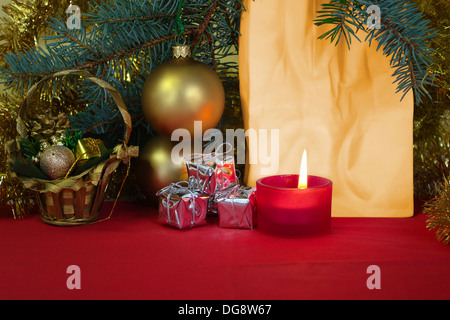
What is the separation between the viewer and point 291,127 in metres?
0.70

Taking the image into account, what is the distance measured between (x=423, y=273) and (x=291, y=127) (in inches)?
11.0

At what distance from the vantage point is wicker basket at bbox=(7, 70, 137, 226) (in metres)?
0.64

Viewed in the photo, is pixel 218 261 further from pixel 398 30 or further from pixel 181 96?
pixel 398 30

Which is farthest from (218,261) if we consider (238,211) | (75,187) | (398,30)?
(398,30)

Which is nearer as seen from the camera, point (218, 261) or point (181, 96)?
point (218, 261)

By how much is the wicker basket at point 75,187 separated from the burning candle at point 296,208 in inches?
8.1

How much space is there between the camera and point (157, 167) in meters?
0.70

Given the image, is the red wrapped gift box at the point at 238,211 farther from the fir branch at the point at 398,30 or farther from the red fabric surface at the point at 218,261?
the fir branch at the point at 398,30

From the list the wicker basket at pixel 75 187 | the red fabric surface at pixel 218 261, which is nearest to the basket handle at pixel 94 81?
the wicker basket at pixel 75 187

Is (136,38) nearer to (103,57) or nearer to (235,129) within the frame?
(103,57)

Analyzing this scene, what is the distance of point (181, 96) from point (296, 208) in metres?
0.22

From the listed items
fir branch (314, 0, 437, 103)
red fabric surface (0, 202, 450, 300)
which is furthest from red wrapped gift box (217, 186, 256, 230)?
fir branch (314, 0, 437, 103)

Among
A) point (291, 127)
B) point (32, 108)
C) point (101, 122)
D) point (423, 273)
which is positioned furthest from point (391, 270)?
point (32, 108)

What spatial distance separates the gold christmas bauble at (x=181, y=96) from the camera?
0.67 m
